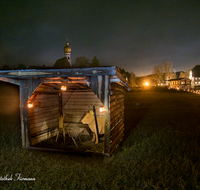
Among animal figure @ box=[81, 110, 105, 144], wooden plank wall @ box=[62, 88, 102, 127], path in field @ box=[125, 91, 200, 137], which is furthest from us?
path in field @ box=[125, 91, 200, 137]

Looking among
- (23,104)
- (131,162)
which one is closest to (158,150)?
(131,162)

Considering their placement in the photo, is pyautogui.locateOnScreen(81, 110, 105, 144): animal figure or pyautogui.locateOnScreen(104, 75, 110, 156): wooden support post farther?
pyautogui.locateOnScreen(81, 110, 105, 144): animal figure

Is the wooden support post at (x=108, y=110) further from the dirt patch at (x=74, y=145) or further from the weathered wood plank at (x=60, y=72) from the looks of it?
the dirt patch at (x=74, y=145)

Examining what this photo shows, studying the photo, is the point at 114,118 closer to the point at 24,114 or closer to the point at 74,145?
the point at 74,145

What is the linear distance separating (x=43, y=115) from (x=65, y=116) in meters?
1.81

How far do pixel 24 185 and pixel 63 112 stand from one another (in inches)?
235

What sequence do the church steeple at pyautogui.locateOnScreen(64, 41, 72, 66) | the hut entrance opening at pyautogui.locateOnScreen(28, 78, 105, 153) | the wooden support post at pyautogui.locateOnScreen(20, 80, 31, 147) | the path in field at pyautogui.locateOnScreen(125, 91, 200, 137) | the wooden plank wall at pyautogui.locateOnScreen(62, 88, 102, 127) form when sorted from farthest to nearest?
1. the church steeple at pyautogui.locateOnScreen(64, 41, 72, 66)
2. the path in field at pyautogui.locateOnScreen(125, 91, 200, 137)
3. the wooden plank wall at pyautogui.locateOnScreen(62, 88, 102, 127)
4. the hut entrance opening at pyautogui.locateOnScreen(28, 78, 105, 153)
5. the wooden support post at pyautogui.locateOnScreen(20, 80, 31, 147)

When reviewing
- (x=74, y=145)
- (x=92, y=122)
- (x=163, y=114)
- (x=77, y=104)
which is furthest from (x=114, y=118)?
(x=163, y=114)

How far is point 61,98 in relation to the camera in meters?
9.84

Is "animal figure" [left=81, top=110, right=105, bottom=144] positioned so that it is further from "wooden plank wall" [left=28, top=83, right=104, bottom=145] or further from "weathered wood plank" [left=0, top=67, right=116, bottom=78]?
"weathered wood plank" [left=0, top=67, right=116, bottom=78]

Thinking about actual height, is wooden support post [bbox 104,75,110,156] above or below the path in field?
above

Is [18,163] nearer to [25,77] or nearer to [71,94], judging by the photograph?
[25,77]

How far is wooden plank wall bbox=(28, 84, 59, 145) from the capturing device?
24.6 feet

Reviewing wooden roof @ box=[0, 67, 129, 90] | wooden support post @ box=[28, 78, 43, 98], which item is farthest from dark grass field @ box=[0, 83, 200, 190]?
wooden roof @ box=[0, 67, 129, 90]
